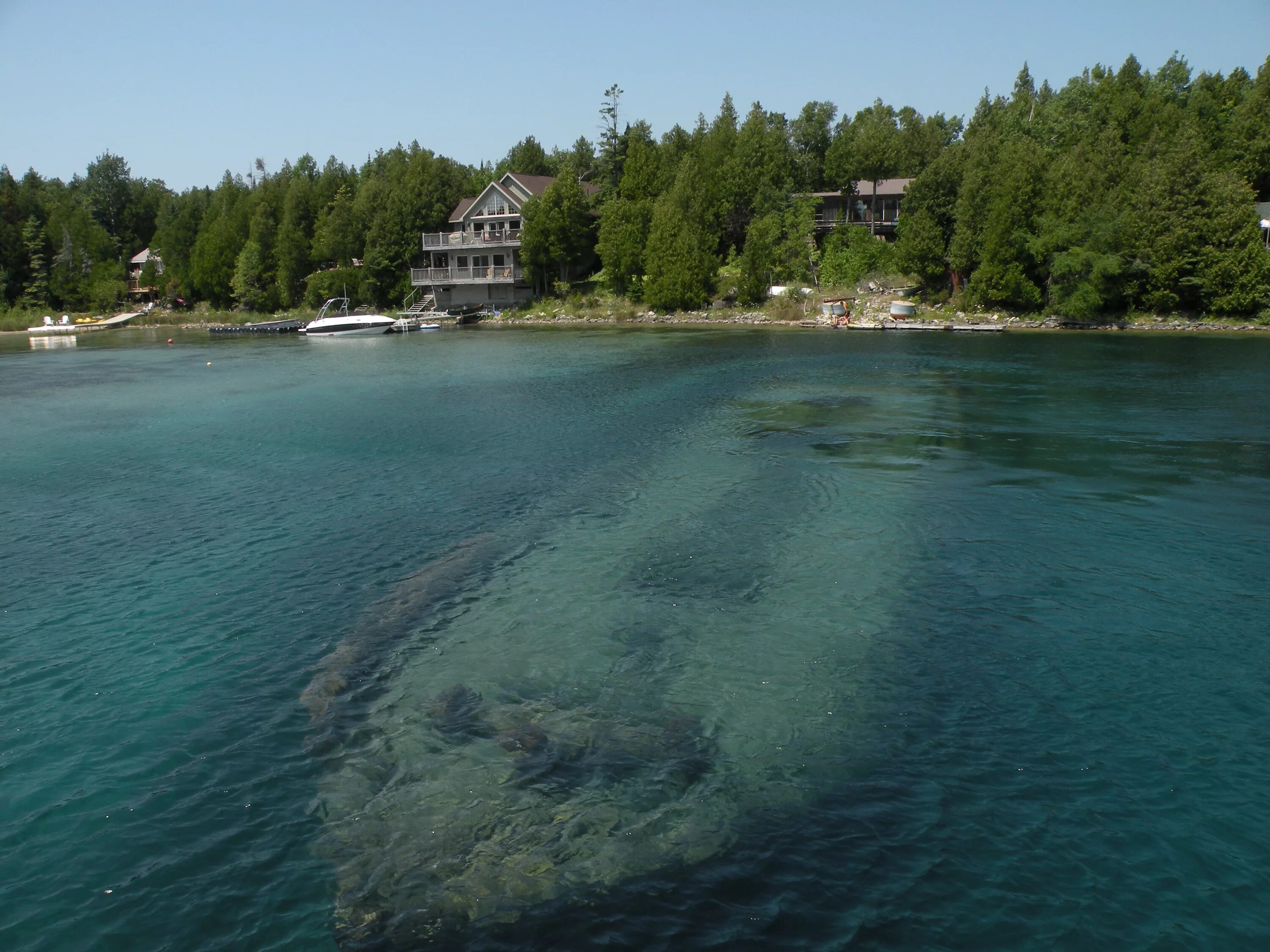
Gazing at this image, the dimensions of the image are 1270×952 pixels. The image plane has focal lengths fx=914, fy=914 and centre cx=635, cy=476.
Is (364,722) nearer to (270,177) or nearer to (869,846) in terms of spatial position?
(869,846)

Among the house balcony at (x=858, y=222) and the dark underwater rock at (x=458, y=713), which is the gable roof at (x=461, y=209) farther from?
the dark underwater rock at (x=458, y=713)

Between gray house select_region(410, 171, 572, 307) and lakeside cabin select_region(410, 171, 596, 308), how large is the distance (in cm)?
5

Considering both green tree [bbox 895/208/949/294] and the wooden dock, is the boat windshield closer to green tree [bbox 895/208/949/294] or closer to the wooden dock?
the wooden dock

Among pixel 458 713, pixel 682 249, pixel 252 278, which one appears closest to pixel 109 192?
pixel 252 278

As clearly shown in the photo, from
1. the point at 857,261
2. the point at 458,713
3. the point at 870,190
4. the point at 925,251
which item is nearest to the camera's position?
the point at 458,713

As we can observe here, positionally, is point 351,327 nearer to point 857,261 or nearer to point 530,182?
point 530,182

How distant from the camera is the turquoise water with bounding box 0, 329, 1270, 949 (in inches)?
295

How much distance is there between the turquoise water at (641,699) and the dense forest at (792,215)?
37.4 metres

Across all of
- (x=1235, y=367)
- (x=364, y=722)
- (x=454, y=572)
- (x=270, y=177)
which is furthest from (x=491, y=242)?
(x=364, y=722)

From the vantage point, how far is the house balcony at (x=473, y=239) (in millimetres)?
79688

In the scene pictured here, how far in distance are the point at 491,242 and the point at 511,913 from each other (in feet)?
254

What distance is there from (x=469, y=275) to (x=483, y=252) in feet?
10.8

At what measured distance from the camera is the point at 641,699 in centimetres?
1068

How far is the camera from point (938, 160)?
6469cm
